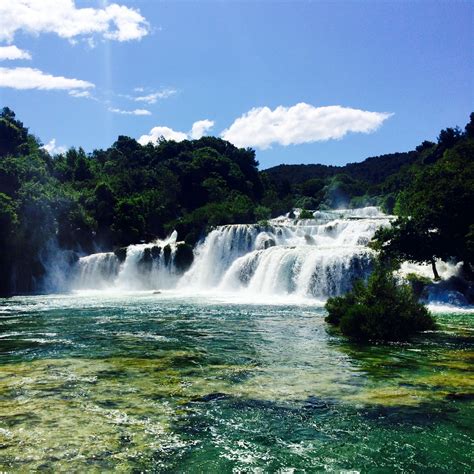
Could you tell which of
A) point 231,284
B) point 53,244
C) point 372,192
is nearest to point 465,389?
point 231,284

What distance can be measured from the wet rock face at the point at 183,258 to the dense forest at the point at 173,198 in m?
2.38

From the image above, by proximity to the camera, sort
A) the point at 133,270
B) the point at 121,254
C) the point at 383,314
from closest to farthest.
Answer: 1. the point at 383,314
2. the point at 133,270
3. the point at 121,254

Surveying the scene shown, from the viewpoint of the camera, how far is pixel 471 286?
28.9m

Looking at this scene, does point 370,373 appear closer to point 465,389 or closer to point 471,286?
point 465,389

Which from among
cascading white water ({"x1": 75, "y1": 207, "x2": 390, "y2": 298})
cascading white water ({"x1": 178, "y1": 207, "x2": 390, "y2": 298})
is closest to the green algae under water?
cascading white water ({"x1": 178, "y1": 207, "x2": 390, "y2": 298})

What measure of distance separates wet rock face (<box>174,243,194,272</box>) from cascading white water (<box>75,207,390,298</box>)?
34 cm

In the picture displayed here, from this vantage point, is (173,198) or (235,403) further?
(173,198)

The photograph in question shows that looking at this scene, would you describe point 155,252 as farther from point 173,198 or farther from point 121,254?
point 173,198

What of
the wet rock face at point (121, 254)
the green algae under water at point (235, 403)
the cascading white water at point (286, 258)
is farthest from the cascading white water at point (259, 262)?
the green algae under water at point (235, 403)

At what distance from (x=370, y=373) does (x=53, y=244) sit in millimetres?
43268

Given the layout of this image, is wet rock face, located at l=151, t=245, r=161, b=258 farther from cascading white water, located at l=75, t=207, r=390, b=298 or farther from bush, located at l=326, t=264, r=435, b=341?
bush, located at l=326, t=264, r=435, b=341

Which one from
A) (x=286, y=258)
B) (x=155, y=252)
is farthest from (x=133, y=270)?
(x=286, y=258)

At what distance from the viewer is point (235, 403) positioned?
9.46m

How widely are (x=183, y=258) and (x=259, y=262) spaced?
→ 11325 mm
